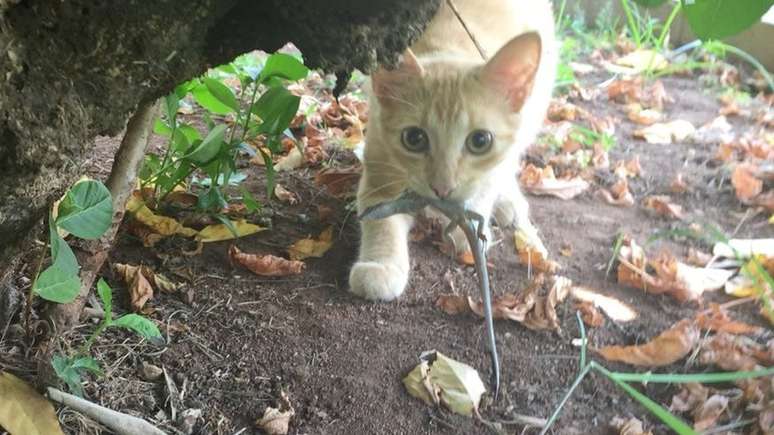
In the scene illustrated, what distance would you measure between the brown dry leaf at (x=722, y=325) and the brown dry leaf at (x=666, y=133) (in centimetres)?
122

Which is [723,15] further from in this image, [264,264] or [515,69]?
[264,264]

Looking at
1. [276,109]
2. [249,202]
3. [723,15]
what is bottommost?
[249,202]

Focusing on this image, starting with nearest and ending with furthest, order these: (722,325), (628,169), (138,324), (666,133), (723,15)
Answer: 1. (723,15)
2. (138,324)
3. (722,325)
4. (628,169)
5. (666,133)

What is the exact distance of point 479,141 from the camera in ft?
5.35

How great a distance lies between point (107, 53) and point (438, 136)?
893mm

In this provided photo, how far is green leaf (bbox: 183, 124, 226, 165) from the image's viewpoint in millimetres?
1493

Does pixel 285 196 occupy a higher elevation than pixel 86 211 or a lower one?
lower

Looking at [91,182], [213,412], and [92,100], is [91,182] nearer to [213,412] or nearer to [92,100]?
[92,100]

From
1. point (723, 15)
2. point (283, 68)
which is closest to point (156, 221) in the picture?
point (283, 68)

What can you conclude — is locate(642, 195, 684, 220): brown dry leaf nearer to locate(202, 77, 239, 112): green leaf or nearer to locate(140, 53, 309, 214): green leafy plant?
locate(140, 53, 309, 214): green leafy plant

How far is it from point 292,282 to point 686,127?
6.05 feet

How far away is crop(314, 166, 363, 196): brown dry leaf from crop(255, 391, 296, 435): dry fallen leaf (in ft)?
3.21

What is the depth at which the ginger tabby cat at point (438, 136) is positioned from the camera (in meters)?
1.56

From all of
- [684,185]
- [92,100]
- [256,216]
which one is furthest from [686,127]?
[92,100]
